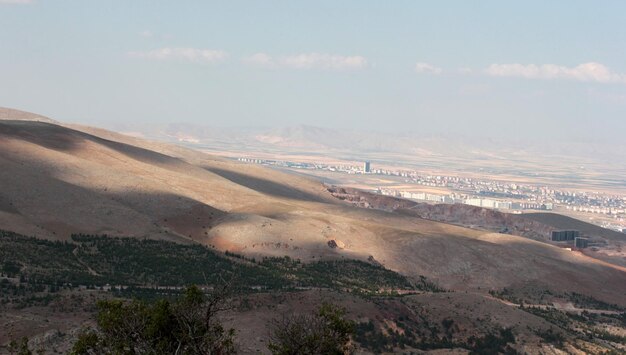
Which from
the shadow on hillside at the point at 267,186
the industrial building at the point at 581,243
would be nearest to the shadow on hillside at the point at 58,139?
the shadow on hillside at the point at 267,186

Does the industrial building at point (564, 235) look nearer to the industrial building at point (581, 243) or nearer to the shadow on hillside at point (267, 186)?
the industrial building at point (581, 243)

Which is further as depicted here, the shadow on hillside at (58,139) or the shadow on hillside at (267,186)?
the shadow on hillside at (267,186)

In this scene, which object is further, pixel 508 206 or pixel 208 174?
pixel 508 206

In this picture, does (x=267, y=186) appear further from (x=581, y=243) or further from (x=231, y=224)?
(x=231, y=224)

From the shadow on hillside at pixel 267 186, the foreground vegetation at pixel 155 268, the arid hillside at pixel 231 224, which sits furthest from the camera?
the shadow on hillside at pixel 267 186

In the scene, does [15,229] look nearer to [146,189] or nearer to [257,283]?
[257,283]

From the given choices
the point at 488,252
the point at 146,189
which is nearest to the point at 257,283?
the point at 146,189
